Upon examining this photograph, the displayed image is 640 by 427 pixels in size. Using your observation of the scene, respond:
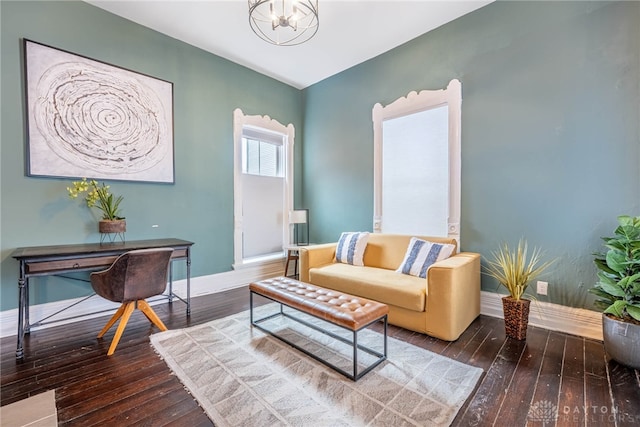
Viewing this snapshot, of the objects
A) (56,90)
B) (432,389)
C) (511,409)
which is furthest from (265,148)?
(511,409)

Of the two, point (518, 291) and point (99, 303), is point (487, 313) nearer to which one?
point (518, 291)

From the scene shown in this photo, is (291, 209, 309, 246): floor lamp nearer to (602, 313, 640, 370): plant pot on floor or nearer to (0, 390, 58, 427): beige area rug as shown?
(0, 390, 58, 427): beige area rug

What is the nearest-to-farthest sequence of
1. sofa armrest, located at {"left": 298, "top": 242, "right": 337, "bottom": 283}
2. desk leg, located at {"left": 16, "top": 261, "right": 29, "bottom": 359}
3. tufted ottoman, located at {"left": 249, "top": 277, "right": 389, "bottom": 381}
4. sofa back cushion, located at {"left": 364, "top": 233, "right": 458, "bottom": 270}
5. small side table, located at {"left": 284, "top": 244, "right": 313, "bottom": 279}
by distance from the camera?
tufted ottoman, located at {"left": 249, "top": 277, "right": 389, "bottom": 381}
desk leg, located at {"left": 16, "top": 261, "right": 29, "bottom": 359}
sofa back cushion, located at {"left": 364, "top": 233, "right": 458, "bottom": 270}
sofa armrest, located at {"left": 298, "top": 242, "right": 337, "bottom": 283}
small side table, located at {"left": 284, "top": 244, "right": 313, "bottom": 279}

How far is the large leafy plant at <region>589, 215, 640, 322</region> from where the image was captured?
183 cm

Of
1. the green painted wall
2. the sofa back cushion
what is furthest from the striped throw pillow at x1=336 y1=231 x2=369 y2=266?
the green painted wall

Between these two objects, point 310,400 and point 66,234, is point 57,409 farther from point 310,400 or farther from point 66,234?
point 66,234

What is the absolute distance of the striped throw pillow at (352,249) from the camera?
341 centimetres

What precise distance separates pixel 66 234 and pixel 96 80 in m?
1.60

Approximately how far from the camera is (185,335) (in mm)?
2410

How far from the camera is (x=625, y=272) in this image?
189cm

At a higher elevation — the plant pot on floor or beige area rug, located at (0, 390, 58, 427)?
the plant pot on floor

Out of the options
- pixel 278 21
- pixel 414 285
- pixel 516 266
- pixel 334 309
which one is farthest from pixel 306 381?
pixel 278 21

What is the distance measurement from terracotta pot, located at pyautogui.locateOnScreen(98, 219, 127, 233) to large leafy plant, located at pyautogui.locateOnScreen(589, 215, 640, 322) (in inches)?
164

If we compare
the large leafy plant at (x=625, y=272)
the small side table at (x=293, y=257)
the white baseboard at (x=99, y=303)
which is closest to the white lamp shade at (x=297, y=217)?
the small side table at (x=293, y=257)
